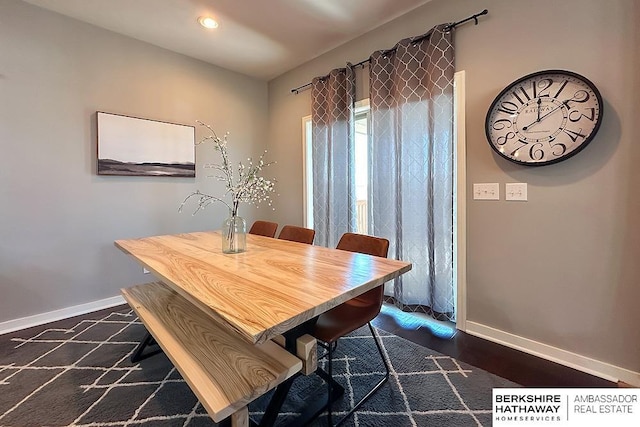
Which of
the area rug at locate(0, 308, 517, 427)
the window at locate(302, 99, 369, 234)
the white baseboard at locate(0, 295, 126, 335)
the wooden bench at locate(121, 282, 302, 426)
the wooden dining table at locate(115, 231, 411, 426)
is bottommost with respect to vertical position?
the area rug at locate(0, 308, 517, 427)

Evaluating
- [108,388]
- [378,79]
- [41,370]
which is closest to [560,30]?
[378,79]

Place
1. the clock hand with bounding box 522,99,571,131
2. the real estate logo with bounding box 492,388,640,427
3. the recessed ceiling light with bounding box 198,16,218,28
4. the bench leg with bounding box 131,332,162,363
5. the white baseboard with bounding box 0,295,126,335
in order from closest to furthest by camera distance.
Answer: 1. the real estate logo with bounding box 492,388,640,427
2. the clock hand with bounding box 522,99,571,131
3. the bench leg with bounding box 131,332,162,363
4. the white baseboard with bounding box 0,295,126,335
5. the recessed ceiling light with bounding box 198,16,218,28

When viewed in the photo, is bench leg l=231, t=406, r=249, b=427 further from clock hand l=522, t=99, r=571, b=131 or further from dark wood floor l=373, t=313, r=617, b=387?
clock hand l=522, t=99, r=571, b=131

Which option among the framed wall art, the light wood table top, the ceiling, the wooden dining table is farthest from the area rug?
the ceiling

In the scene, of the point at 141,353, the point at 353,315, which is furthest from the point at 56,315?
the point at 353,315

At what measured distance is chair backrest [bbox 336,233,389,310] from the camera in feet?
5.27

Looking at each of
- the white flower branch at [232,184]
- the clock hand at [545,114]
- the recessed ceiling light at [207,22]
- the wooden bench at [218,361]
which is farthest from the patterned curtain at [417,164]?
the wooden bench at [218,361]

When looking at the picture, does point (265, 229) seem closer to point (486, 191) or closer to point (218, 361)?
point (218, 361)

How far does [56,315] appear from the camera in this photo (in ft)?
8.05

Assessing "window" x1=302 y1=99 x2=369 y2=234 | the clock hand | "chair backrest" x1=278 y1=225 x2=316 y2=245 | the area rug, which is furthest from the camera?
"window" x1=302 y1=99 x2=369 y2=234

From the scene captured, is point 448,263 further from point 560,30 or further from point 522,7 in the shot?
point 522,7

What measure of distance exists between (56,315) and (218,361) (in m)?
2.33

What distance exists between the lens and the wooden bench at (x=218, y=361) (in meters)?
0.94

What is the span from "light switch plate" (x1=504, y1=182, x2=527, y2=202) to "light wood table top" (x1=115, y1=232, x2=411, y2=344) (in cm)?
108
